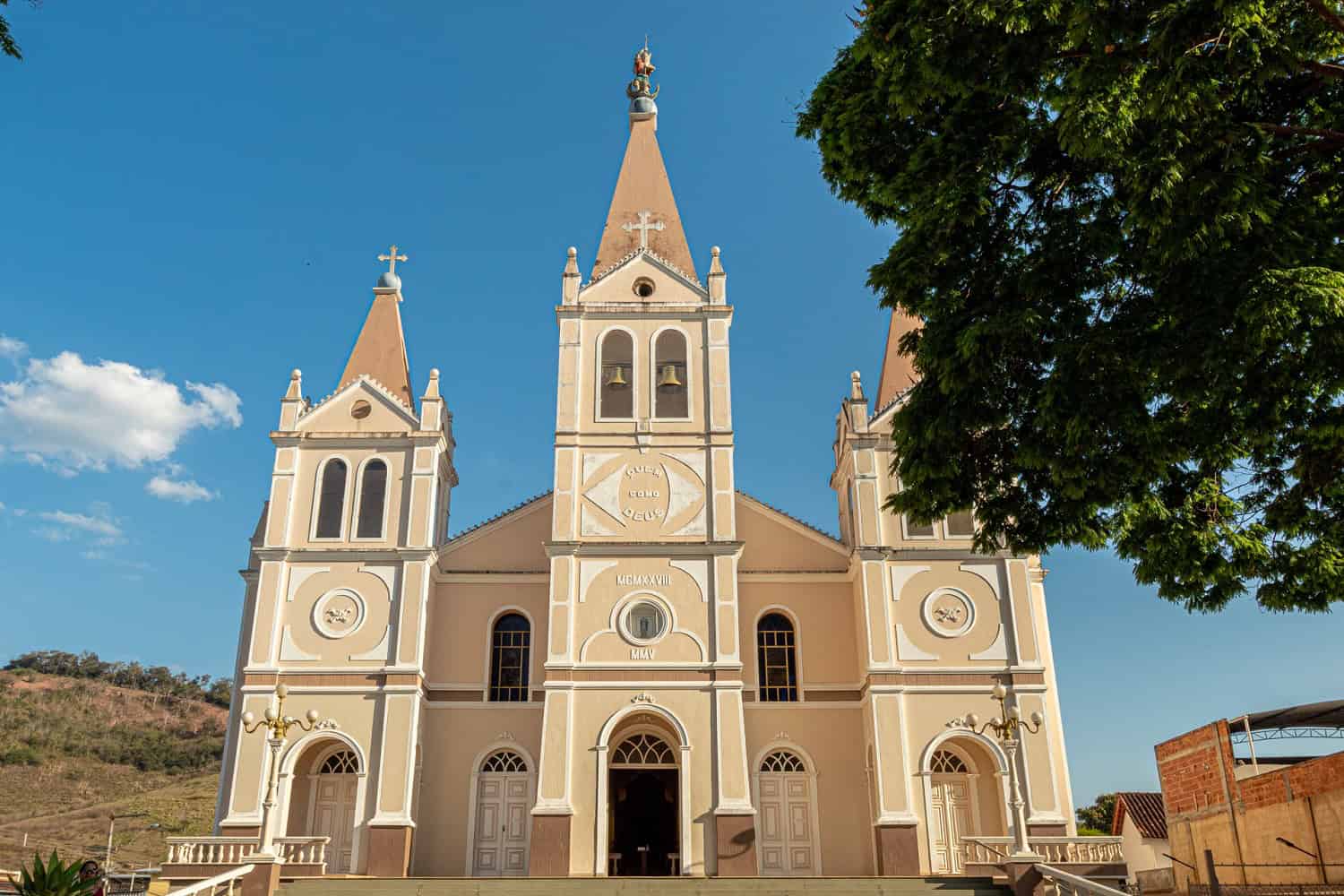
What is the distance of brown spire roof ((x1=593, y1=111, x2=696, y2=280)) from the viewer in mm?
28703

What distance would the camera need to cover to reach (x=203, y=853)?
A: 21.1 metres

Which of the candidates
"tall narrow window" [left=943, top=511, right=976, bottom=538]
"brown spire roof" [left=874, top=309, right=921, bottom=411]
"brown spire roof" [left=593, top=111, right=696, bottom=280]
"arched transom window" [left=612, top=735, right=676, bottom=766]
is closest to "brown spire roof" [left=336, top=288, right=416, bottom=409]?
"brown spire roof" [left=593, top=111, right=696, bottom=280]

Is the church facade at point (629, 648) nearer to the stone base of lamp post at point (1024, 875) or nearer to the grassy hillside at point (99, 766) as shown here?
the stone base of lamp post at point (1024, 875)

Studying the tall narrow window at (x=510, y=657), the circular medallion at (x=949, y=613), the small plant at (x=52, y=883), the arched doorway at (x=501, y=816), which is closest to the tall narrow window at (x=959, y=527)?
the circular medallion at (x=949, y=613)

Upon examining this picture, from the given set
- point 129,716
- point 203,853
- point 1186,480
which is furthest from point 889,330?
point 129,716

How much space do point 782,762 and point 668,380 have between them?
9357 mm

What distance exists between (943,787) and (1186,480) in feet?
45.8

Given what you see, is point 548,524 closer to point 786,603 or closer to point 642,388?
point 642,388

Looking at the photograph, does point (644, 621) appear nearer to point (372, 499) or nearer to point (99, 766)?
point (372, 499)

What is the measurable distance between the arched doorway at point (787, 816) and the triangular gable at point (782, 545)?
4424 millimetres

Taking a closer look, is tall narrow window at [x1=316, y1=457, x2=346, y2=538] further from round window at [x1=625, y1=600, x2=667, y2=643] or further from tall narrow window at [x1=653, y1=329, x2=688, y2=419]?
tall narrow window at [x1=653, y1=329, x2=688, y2=419]

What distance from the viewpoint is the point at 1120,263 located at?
11.4 meters

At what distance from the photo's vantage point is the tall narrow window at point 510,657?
2594cm

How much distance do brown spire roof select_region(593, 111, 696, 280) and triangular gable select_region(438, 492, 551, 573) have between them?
6.45 meters
